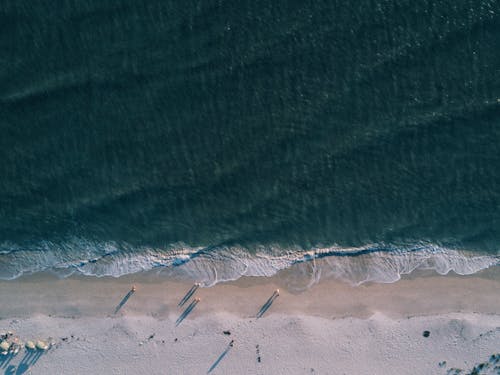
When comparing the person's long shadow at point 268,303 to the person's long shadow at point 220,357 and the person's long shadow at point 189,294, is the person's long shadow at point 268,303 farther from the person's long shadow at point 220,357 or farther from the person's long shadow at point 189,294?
the person's long shadow at point 189,294

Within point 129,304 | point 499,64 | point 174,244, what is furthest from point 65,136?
point 499,64

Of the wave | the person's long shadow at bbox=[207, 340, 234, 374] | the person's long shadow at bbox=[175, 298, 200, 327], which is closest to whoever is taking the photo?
the person's long shadow at bbox=[207, 340, 234, 374]

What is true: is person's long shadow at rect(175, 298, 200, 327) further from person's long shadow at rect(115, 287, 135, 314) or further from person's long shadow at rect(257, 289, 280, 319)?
person's long shadow at rect(257, 289, 280, 319)

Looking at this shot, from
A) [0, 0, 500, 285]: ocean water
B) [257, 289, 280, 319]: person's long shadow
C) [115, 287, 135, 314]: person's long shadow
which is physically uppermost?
[0, 0, 500, 285]: ocean water

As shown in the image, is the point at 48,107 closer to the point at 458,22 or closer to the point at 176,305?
the point at 176,305

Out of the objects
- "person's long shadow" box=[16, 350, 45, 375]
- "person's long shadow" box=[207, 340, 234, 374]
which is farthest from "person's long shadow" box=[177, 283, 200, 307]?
"person's long shadow" box=[16, 350, 45, 375]

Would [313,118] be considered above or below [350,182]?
above

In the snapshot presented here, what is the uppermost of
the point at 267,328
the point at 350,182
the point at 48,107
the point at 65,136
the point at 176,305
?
the point at 48,107
